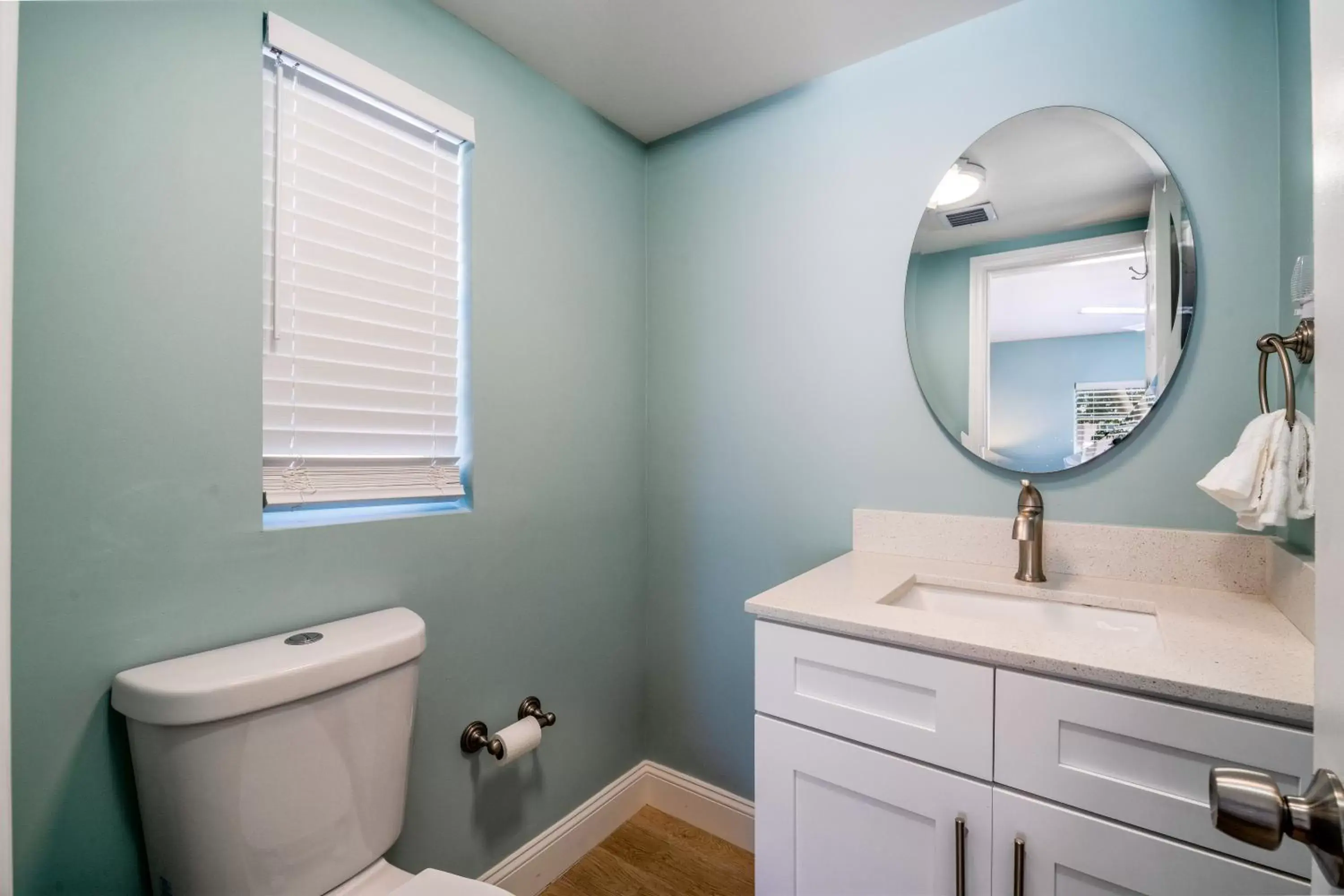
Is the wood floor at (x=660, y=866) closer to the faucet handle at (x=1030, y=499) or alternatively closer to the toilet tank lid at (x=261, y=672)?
the toilet tank lid at (x=261, y=672)

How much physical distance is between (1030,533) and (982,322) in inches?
21.0

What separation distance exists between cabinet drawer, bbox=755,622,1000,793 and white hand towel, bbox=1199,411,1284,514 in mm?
529

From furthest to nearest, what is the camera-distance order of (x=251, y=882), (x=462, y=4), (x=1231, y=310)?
(x=462, y=4) < (x=1231, y=310) < (x=251, y=882)

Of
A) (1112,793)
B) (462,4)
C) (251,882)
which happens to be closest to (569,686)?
(251,882)

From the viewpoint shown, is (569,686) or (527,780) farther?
(569,686)

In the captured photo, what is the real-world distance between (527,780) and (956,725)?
1.13m

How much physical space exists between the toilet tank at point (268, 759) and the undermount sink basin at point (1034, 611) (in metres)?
1.00

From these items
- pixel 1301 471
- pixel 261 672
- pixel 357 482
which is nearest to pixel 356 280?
pixel 357 482

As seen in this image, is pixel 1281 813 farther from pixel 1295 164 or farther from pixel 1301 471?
pixel 1295 164

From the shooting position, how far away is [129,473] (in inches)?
36.4

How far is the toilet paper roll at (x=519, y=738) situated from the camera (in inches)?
54.1

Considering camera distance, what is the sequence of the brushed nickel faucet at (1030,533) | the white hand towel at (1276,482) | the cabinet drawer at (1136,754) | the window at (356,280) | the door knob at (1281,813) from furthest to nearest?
1. the brushed nickel faucet at (1030,533)
2. the window at (356,280)
3. the white hand towel at (1276,482)
4. the cabinet drawer at (1136,754)
5. the door knob at (1281,813)

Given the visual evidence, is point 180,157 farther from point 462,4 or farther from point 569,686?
point 569,686

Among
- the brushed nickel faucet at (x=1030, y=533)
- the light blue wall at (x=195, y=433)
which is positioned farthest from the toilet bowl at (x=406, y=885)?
the brushed nickel faucet at (x=1030, y=533)
